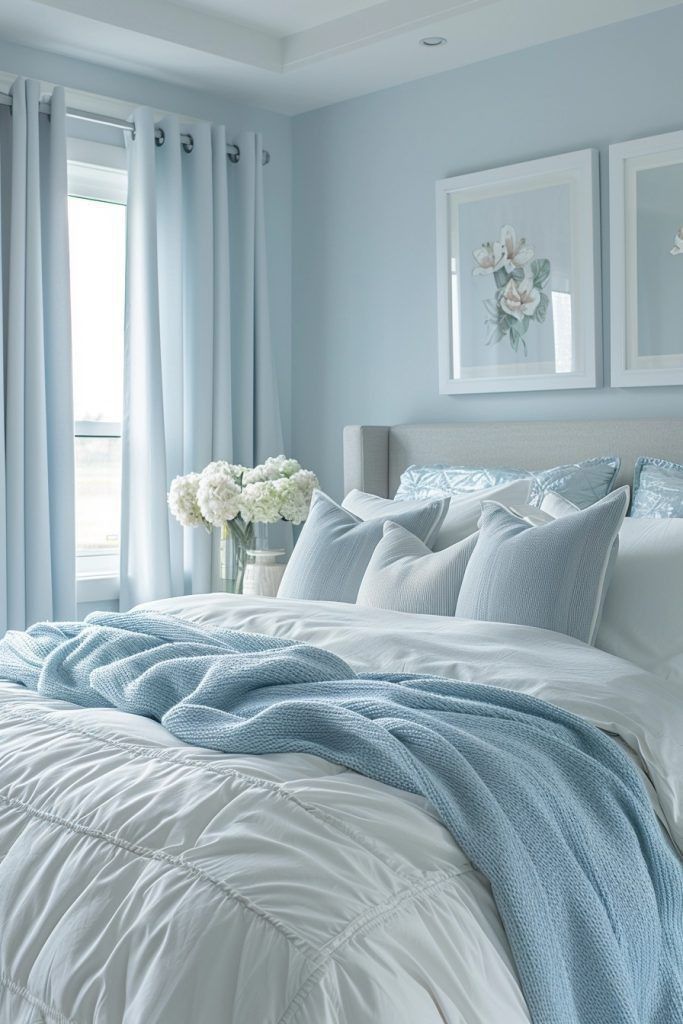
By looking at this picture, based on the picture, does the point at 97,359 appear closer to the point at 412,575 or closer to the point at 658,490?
the point at 412,575

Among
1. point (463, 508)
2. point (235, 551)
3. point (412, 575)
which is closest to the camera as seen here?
point (412, 575)

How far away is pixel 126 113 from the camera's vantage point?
13.0 feet

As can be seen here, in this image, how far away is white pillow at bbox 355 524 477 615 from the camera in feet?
8.64

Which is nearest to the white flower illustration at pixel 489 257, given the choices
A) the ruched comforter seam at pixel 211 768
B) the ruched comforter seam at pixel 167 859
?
the ruched comforter seam at pixel 211 768

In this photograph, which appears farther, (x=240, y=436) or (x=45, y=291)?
(x=240, y=436)

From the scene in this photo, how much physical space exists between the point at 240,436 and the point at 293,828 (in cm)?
294

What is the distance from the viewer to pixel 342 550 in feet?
9.67

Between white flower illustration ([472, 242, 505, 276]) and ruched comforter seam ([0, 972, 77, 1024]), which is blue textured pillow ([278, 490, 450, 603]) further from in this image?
ruched comforter seam ([0, 972, 77, 1024])

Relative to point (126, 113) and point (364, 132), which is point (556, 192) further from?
point (126, 113)

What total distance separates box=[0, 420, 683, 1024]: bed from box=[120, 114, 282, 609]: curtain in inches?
77.9

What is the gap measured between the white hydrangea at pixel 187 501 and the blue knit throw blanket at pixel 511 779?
1.65m

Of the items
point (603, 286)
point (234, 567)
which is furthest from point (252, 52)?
point (234, 567)

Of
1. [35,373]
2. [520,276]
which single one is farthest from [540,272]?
[35,373]

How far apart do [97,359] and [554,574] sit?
7.43ft
